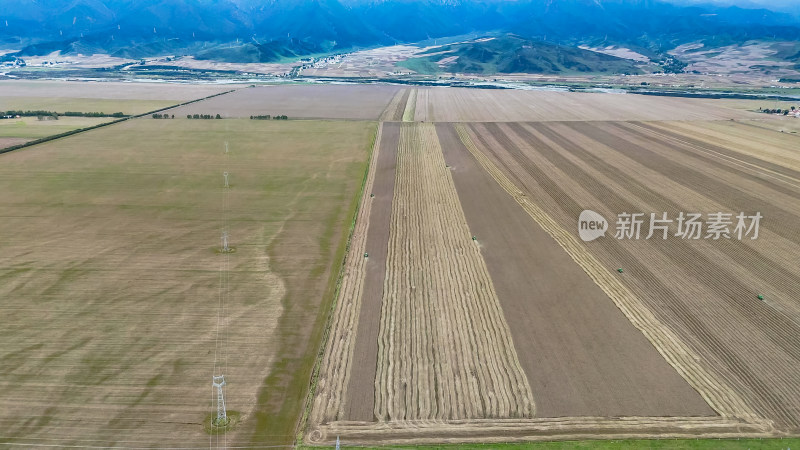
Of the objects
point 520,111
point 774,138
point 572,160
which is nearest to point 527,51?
point 520,111

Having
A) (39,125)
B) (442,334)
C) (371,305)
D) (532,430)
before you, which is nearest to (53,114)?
(39,125)

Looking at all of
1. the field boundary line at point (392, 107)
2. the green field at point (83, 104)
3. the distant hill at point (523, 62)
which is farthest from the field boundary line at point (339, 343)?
the distant hill at point (523, 62)

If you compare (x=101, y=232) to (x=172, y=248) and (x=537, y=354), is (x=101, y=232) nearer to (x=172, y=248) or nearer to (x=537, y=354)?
(x=172, y=248)

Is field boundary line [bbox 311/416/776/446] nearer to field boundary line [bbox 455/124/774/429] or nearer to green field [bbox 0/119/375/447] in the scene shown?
field boundary line [bbox 455/124/774/429]

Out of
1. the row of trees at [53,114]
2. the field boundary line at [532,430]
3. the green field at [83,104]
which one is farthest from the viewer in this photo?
the green field at [83,104]

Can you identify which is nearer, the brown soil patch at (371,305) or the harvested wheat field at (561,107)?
the brown soil patch at (371,305)

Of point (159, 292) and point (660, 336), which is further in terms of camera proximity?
point (159, 292)

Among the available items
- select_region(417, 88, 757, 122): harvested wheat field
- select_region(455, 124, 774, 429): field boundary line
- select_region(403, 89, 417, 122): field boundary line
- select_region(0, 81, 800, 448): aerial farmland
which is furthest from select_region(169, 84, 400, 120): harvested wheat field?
select_region(455, 124, 774, 429): field boundary line

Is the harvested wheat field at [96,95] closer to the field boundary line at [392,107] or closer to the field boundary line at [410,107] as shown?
the field boundary line at [392,107]

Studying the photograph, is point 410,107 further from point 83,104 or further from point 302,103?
point 83,104
